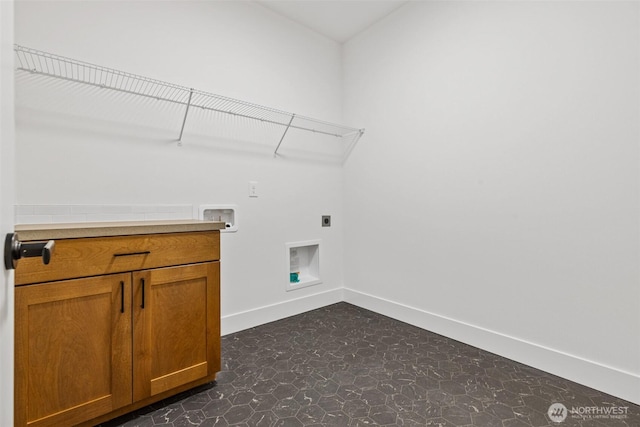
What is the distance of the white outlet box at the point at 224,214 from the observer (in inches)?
84.0

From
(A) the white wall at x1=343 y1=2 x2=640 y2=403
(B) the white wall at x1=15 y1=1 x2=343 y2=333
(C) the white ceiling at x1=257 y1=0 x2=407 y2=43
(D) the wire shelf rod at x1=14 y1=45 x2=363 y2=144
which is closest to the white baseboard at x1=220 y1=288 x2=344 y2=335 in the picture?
(B) the white wall at x1=15 y1=1 x2=343 y2=333

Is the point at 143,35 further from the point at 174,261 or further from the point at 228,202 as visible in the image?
the point at 174,261

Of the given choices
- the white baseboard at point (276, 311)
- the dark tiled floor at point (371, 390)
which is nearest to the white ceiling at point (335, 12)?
the white baseboard at point (276, 311)

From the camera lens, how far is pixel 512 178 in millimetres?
1836

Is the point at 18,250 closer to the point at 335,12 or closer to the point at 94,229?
the point at 94,229

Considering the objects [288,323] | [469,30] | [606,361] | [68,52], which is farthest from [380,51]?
[606,361]

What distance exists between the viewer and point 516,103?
180cm

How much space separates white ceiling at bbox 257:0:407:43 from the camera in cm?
237

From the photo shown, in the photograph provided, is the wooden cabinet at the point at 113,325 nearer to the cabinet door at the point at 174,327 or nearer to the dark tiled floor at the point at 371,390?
the cabinet door at the point at 174,327

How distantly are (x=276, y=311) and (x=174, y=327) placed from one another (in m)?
1.09

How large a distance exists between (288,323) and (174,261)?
48.0 inches

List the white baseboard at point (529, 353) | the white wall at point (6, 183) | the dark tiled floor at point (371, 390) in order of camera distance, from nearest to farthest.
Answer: the white wall at point (6, 183) → the dark tiled floor at point (371, 390) → the white baseboard at point (529, 353)

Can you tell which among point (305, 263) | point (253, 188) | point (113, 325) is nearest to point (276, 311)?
point (305, 263)

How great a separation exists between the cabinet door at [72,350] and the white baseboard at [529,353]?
186 centimetres
